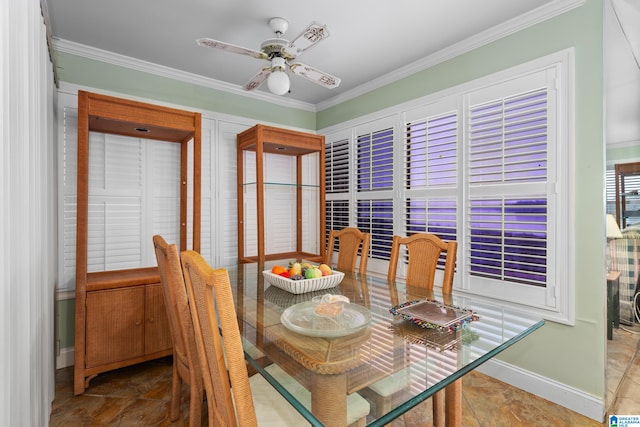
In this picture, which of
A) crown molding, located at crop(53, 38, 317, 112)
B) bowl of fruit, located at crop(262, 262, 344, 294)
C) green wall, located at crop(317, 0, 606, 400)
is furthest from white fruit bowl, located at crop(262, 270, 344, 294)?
crown molding, located at crop(53, 38, 317, 112)

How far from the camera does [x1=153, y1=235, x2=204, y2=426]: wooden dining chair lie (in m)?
1.48

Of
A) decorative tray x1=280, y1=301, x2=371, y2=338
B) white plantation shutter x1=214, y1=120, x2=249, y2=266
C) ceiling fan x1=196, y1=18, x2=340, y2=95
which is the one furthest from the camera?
white plantation shutter x1=214, y1=120, x2=249, y2=266

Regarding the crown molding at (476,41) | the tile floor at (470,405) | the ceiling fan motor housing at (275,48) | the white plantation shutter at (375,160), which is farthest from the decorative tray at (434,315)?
the crown molding at (476,41)

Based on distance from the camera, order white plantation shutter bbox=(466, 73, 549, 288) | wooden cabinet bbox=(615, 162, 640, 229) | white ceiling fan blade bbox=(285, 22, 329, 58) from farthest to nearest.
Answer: white plantation shutter bbox=(466, 73, 549, 288)
wooden cabinet bbox=(615, 162, 640, 229)
white ceiling fan blade bbox=(285, 22, 329, 58)

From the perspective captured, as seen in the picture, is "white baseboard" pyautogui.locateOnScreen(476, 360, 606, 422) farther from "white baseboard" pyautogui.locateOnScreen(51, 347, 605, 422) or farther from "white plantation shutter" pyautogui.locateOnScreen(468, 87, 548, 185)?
"white plantation shutter" pyautogui.locateOnScreen(468, 87, 548, 185)

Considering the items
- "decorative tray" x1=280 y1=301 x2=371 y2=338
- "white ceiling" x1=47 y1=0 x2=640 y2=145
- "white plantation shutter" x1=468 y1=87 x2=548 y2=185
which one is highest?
"white ceiling" x1=47 y1=0 x2=640 y2=145

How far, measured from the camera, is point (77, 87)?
8.90ft

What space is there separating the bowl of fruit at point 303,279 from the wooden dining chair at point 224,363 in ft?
2.15

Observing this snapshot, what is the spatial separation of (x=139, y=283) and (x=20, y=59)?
5.67ft

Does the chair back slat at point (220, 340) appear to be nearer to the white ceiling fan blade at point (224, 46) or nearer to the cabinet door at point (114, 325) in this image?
the white ceiling fan blade at point (224, 46)

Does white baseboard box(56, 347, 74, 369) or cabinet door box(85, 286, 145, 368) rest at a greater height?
cabinet door box(85, 286, 145, 368)

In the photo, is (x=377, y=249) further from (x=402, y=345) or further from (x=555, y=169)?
(x=402, y=345)

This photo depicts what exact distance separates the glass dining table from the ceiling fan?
134 cm

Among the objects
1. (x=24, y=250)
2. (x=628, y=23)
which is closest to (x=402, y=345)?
(x=24, y=250)
